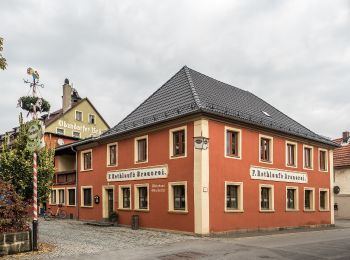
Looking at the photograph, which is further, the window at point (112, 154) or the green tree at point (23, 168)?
the window at point (112, 154)

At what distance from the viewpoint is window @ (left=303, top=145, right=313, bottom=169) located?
94.4ft

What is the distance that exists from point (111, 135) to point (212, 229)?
9.39 meters

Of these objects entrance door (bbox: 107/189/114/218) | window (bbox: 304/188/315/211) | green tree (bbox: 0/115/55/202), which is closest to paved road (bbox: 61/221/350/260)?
green tree (bbox: 0/115/55/202)

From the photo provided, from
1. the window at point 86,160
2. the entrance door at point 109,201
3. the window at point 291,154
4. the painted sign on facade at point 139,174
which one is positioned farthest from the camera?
the window at point 86,160

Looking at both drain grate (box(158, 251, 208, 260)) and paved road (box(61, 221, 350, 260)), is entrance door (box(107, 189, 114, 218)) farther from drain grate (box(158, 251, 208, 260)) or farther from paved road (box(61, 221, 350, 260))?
drain grate (box(158, 251, 208, 260))

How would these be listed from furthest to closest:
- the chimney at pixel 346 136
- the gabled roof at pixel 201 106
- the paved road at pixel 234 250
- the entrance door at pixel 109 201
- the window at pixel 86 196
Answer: the chimney at pixel 346 136, the window at pixel 86 196, the entrance door at pixel 109 201, the gabled roof at pixel 201 106, the paved road at pixel 234 250

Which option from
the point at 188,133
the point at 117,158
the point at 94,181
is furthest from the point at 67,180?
the point at 188,133

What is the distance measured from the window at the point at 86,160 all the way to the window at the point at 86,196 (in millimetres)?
1427

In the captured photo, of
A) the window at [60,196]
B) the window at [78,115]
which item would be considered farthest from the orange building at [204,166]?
the window at [78,115]

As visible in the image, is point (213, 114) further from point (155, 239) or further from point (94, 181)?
point (94, 181)

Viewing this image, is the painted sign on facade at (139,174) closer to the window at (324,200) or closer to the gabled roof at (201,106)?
the gabled roof at (201,106)

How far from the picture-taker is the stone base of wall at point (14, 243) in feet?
45.2

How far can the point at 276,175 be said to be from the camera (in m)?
25.5

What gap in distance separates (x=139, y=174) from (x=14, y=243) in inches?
439
